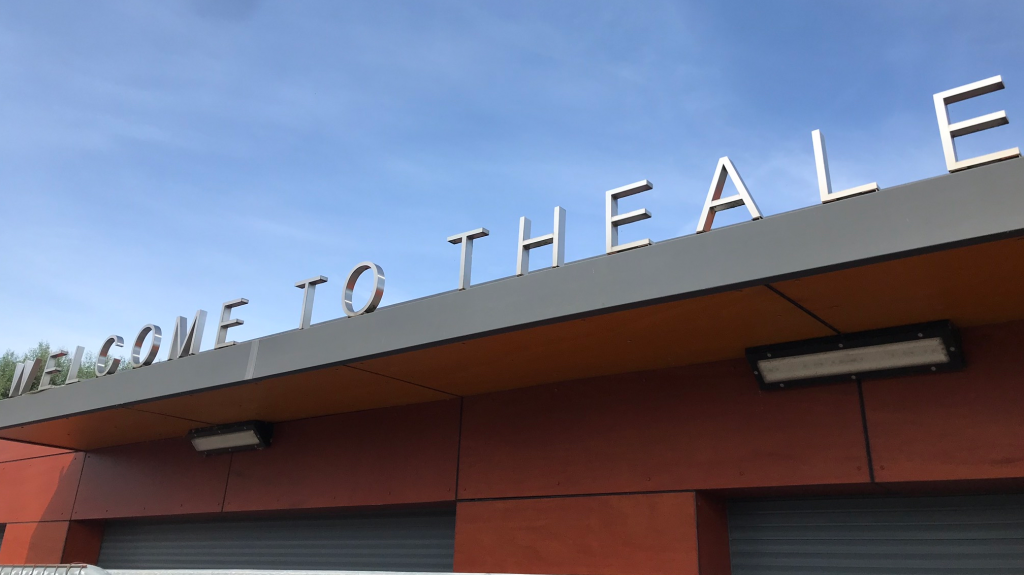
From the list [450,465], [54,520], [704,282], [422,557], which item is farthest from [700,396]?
[54,520]

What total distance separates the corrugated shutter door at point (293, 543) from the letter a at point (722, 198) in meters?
4.25

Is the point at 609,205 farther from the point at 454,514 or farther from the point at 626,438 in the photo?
the point at 454,514

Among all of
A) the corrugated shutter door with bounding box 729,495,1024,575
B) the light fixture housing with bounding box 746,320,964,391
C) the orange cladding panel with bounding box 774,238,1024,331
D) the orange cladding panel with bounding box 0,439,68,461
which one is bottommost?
the corrugated shutter door with bounding box 729,495,1024,575

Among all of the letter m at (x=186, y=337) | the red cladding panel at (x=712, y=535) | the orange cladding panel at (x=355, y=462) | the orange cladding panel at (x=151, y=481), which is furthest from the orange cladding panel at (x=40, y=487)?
the red cladding panel at (x=712, y=535)

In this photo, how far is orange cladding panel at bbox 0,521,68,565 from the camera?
10.8 meters

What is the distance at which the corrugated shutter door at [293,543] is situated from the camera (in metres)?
7.93

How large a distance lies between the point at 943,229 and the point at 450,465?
16.0 ft

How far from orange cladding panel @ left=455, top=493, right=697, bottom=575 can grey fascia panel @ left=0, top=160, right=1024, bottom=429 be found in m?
1.90

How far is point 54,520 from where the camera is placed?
1109 cm

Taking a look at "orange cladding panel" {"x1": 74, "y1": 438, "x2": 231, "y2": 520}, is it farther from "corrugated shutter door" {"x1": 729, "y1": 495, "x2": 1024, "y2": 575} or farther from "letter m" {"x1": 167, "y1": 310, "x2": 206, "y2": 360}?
"corrugated shutter door" {"x1": 729, "y1": 495, "x2": 1024, "y2": 575}

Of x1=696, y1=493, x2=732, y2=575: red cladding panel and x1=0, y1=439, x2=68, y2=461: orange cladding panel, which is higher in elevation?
x1=0, y1=439, x2=68, y2=461: orange cladding panel

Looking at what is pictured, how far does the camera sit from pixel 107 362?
28.0 feet

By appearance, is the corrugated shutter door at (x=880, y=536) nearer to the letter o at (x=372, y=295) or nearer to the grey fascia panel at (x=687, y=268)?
the grey fascia panel at (x=687, y=268)

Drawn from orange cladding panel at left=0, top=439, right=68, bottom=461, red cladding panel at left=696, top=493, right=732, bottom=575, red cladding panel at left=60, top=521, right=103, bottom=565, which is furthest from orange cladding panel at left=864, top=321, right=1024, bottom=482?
orange cladding panel at left=0, top=439, right=68, bottom=461
